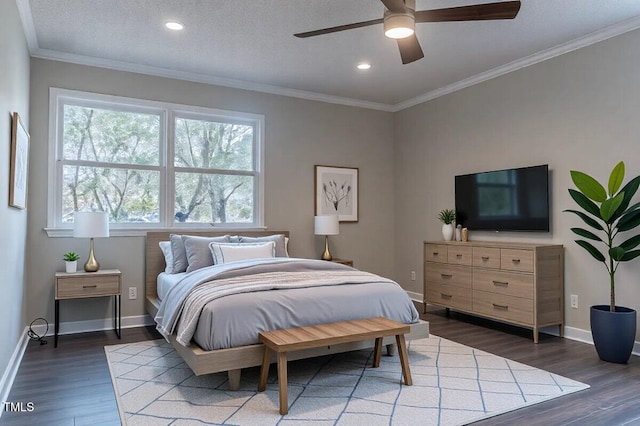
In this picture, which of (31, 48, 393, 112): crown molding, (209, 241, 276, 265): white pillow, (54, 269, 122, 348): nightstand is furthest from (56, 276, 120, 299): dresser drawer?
(31, 48, 393, 112): crown molding

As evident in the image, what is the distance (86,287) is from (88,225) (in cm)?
57

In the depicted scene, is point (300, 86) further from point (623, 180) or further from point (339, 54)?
point (623, 180)

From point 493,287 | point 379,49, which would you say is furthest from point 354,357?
point 379,49

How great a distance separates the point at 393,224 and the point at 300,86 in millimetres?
2397

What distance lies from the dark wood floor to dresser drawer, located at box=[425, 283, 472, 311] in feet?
0.79

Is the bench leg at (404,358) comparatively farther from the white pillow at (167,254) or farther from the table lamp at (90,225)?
the table lamp at (90,225)

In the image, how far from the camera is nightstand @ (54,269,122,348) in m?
3.92

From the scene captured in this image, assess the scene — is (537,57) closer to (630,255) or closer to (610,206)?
(610,206)

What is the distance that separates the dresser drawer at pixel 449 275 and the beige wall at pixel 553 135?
21.3 inches

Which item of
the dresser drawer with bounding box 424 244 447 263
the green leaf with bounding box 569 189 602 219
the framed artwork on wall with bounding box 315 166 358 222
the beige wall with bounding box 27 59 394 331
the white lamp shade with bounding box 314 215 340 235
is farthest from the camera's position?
the framed artwork on wall with bounding box 315 166 358 222

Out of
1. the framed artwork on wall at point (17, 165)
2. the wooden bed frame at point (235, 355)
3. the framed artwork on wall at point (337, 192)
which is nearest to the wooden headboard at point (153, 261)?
the framed artwork on wall at point (17, 165)

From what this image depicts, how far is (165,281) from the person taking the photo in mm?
4172

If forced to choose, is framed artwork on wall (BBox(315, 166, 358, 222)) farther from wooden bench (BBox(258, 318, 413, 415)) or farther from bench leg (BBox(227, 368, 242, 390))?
bench leg (BBox(227, 368, 242, 390))

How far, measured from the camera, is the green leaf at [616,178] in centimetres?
344
